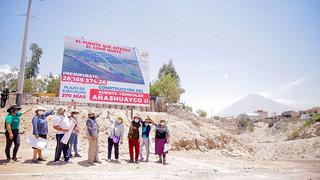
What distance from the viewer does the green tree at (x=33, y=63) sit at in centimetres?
5950

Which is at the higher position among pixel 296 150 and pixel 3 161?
pixel 3 161

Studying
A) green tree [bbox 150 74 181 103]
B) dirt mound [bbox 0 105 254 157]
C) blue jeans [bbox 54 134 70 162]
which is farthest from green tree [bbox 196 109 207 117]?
blue jeans [bbox 54 134 70 162]

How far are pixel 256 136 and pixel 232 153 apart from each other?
158 ft

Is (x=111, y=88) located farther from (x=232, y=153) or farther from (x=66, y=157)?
(x=232, y=153)

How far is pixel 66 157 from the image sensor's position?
9.82 m

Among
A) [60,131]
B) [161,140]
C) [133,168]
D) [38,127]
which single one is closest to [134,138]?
[161,140]

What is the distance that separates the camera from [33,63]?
2356 inches

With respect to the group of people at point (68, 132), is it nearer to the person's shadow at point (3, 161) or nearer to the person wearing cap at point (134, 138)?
the person wearing cap at point (134, 138)

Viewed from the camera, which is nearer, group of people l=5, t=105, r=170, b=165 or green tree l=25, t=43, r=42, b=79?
group of people l=5, t=105, r=170, b=165

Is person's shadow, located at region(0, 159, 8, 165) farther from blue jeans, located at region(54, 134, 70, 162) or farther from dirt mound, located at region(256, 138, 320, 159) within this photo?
dirt mound, located at region(256, 138, 320, 159)

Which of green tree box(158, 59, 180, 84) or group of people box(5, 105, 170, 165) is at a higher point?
green tree box(158, 59, 180, 84)

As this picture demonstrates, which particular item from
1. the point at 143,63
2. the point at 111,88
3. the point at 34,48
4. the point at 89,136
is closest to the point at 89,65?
the point at 111,88

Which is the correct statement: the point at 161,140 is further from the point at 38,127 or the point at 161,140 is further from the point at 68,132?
the point at 38,127

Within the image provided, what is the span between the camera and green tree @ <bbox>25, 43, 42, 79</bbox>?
59500 millimetres
